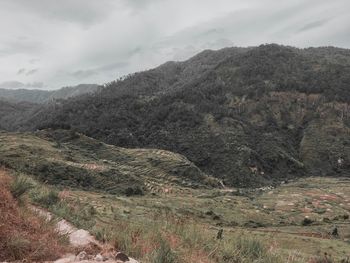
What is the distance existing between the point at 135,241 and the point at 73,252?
1.77 meters

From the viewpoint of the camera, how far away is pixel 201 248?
12.1 metres

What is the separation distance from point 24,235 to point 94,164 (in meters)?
106

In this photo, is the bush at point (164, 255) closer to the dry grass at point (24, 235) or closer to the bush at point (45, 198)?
the dry grass at point (24, 235)

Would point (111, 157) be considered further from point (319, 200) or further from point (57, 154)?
point (319, 200)

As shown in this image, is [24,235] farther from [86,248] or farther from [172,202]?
[172,202]

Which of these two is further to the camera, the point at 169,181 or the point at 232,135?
the point at 232,135

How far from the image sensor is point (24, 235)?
382 inches

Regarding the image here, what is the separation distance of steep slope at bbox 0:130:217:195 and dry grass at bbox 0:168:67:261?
196 feet

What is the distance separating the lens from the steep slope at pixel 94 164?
94.5m

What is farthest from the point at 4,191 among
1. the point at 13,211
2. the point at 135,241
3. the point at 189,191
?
the point at 189,191

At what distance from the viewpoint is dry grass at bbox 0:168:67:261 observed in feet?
30.6

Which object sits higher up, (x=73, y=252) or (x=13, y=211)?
(x=13, y=211)

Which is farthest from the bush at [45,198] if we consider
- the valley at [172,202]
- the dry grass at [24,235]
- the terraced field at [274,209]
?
the terraced field at [274,209]

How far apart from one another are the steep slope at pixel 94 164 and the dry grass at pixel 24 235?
196ft
